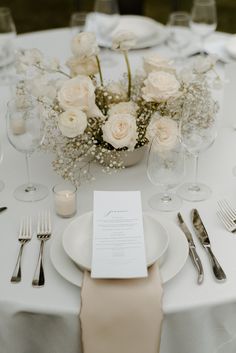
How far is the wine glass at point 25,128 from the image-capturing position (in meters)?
1.50

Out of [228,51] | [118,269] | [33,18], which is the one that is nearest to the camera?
[118,269]

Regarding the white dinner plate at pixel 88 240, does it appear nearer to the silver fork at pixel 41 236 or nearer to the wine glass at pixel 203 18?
the silver fork at pixel 41 236

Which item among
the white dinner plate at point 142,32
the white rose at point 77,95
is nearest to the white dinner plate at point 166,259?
the white rose at point 77,95

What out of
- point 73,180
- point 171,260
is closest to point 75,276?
point 171,260

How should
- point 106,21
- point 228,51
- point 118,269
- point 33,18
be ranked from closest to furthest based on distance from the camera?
point 118,269 < point 228,51 < point 106,21 < point 33,18

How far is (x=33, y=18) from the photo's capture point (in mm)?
5621

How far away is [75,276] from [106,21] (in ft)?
4.86

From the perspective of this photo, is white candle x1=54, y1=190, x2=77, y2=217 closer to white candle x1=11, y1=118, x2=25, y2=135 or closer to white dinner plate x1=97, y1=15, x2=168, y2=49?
white candle x1=11, y1=118, x2=25, y2=135

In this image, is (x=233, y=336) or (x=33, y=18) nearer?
(x=233, y=336)

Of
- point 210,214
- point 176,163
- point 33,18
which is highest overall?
point 176,163

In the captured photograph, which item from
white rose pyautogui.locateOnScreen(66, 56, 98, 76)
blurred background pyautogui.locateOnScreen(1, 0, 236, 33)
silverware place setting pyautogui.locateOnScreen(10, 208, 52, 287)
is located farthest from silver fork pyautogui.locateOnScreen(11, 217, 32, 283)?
blurred background pyautogui.locateOnScreen(1, 0, 236, 33)

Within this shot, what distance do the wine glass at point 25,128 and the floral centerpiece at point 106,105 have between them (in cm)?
3

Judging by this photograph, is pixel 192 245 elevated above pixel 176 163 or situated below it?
below

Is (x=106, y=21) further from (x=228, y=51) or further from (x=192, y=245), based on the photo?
(x=192, y=245)
